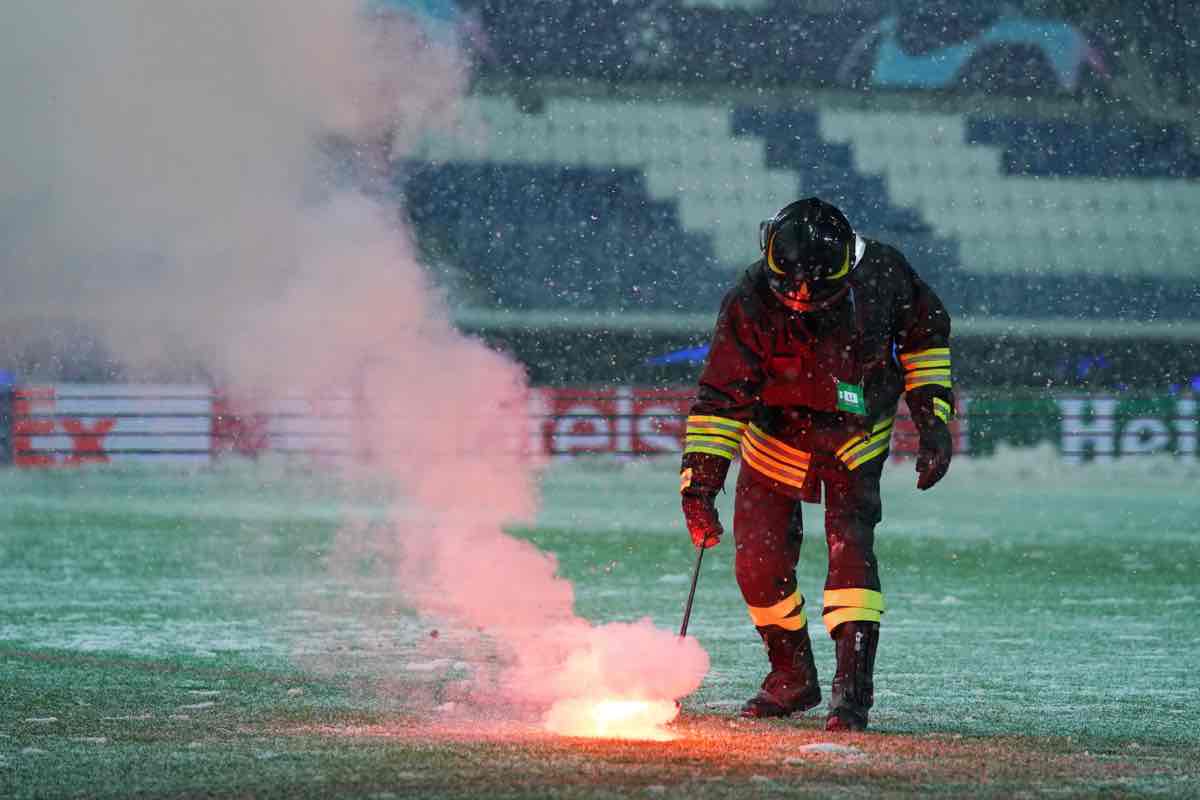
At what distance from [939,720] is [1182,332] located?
23.0 meters

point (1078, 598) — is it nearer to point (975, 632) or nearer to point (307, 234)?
point (975, 632)

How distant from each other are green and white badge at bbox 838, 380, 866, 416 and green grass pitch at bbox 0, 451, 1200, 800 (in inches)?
34.2

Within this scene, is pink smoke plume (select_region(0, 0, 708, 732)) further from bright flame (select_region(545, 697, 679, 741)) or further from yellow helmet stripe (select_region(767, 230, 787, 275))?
yellow helmet stripe (select_region(767, 230, 787, 275))

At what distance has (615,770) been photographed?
12.8 feet

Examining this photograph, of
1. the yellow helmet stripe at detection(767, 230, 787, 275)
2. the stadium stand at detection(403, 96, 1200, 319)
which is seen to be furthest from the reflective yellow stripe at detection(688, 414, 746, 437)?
the stadium stand at detection(403, 96, 1200, 319)

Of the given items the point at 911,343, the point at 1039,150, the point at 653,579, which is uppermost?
the point at 1039,150

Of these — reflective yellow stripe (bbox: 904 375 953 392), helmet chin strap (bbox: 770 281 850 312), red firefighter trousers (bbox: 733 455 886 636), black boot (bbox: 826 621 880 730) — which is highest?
helmet chin strap (bbox: 770 281 850 312)

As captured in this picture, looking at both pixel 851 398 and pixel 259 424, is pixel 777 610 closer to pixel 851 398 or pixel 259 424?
pixel 851 398

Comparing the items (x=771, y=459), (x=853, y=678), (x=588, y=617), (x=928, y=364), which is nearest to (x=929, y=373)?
(x=928, y=364)

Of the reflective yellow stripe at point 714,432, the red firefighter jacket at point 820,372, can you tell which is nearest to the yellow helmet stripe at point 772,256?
the red firefighter jacket at point 820,372

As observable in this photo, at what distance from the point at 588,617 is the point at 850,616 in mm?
3482

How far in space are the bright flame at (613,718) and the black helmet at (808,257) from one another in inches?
45.3

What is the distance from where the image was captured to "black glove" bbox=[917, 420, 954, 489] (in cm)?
501

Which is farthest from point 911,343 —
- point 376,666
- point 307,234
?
point 307,234
